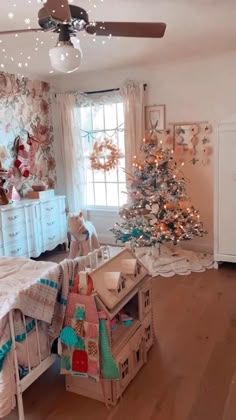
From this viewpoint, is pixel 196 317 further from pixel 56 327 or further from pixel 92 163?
pixel 92 163

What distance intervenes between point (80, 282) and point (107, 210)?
11.1ft

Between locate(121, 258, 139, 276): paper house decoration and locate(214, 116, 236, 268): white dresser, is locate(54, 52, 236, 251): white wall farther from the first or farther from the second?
locate(121, 258, 139, 276): paper house decoration

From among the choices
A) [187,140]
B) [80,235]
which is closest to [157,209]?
[80,235]

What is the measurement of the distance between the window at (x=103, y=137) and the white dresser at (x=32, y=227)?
0.68 metres

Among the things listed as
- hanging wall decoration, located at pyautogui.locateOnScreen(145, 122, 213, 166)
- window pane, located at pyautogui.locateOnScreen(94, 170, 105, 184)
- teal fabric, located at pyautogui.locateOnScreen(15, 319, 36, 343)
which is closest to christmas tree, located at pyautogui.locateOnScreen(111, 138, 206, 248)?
hanging wall decoration, located at pyautogui.locateOnScreen(145, 122, 213, 166)

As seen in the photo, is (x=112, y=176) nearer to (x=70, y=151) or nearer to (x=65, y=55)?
(x=70, y=151)

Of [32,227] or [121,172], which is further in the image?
[121,172]

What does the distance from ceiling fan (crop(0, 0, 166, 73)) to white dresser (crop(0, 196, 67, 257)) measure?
2435 mm

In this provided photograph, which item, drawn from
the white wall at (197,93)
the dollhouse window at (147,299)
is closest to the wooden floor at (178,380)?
the dollhouse window at (147,299)

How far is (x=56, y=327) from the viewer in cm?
212

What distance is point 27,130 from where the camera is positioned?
5051 millimetres

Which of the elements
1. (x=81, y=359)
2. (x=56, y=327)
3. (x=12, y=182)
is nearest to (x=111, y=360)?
(x=81, y=359)

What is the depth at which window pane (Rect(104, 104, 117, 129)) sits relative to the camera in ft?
16.9

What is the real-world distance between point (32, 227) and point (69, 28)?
290 centimetres
